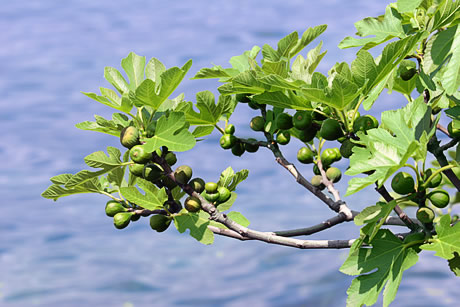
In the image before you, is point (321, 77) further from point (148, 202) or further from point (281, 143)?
point (148, 202)

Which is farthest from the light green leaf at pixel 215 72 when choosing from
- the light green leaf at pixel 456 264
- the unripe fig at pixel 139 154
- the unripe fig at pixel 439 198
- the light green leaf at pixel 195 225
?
the light green leaf at pixel 456 264

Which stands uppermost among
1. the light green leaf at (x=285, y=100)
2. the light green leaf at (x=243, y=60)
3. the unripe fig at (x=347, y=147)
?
the light green leaf at (x=243, y=60)

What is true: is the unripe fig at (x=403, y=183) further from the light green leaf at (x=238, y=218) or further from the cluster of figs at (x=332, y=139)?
the light green leaf at (x=238, y=218)

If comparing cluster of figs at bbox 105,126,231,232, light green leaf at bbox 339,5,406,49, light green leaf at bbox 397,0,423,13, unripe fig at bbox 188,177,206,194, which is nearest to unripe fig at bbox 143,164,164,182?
cluster of figs at bbox 105,126,231,232

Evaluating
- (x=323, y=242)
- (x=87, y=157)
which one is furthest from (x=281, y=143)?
(x=87, y=157)

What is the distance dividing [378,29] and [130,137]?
69cm

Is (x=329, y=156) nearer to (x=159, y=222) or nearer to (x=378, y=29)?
(x=378, y=29)

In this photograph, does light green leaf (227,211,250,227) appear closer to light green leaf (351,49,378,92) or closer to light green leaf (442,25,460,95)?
light green leaf (351,49,378,92)

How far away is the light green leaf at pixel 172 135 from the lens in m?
1.37

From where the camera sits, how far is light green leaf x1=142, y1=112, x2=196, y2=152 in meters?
1.37

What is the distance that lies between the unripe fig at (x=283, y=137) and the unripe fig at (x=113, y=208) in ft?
1.59

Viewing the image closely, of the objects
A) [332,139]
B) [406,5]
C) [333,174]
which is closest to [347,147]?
[332,139]

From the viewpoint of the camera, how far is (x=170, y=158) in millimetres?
1580

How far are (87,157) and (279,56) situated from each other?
1.90 ft
